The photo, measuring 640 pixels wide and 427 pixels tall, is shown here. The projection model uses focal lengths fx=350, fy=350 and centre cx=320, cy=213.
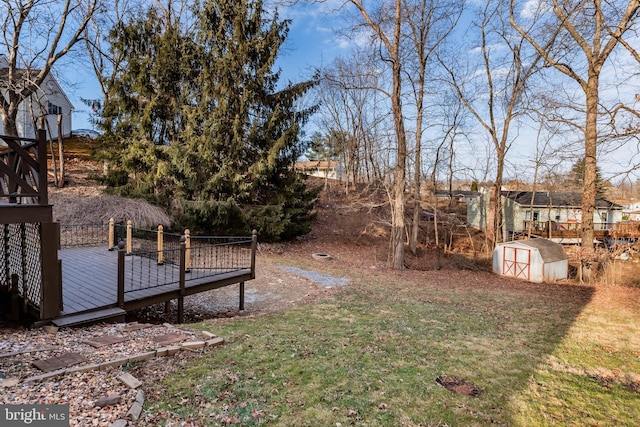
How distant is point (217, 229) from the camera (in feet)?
48.2

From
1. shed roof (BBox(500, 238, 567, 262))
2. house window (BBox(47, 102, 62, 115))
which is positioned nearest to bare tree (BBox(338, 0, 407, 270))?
shed roof (BBox(500, 238, 567, 262))

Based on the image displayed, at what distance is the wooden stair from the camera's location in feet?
15.9

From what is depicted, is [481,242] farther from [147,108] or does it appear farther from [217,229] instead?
[147,108]

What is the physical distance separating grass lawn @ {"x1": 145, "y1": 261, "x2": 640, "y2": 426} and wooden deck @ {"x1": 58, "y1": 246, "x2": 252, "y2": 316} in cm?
144

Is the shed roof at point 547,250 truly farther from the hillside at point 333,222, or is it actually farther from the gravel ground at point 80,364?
the gravel ground at point 80,364

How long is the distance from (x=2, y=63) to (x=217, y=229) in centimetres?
1869

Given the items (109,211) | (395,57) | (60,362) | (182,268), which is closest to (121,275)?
(182,268)

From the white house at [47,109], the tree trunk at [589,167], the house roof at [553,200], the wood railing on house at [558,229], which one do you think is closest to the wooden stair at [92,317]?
the tree trunk at [589,167]

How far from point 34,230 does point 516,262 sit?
15296 mm

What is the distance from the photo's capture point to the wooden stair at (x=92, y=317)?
4845 millimetres

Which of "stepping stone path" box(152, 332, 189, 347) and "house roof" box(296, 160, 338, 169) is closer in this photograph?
"stepping stone path" box(152, 332, 189, 347)

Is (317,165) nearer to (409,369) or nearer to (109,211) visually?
(109,211)

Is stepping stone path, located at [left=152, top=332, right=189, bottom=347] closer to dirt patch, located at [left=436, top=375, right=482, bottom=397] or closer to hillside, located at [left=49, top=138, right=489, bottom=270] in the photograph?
dirt patch, located at [left=436, top=375, right=482, bottom=397]

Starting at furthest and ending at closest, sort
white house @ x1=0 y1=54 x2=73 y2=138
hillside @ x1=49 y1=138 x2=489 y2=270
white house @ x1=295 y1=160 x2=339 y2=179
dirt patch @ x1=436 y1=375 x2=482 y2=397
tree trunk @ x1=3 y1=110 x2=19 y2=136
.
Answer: white house @ x1=0 y1=54 x2=73 y2=138 < white house @ x1=295 y1=160 x2=339 y2=179 < tree trunk @ x1=3 y1=110 x2=19 y2=136 < hillside @ x1=49 y1=138 x2=489 y2=270 < dirt patch @ x1=436 y1=375 x2=482 y2=397
